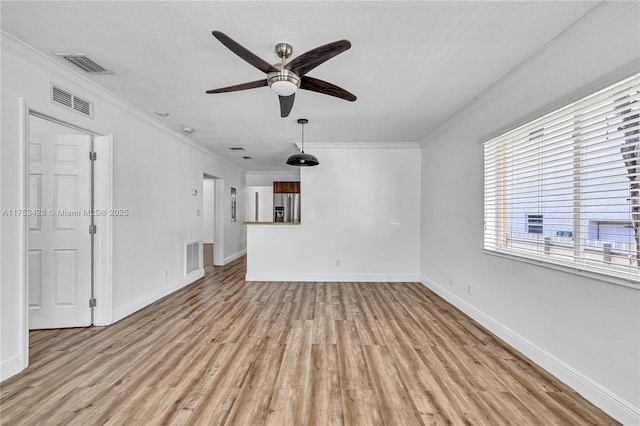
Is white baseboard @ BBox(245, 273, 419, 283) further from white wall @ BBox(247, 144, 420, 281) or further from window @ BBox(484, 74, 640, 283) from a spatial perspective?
window @ BBox(484, 74, 640, 283)

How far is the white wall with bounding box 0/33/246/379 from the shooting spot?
218 centimetres

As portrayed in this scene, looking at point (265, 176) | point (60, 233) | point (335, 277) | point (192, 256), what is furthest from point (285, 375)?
point (265, 176)

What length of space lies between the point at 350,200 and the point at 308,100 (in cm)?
255

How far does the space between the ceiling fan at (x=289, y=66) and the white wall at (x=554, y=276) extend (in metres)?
1.67

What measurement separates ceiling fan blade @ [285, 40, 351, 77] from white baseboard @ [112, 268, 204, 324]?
11.4 feet

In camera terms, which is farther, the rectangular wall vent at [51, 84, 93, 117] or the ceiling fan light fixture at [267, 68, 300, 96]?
the rectangular wall vent at [51, 84, 93, 117]

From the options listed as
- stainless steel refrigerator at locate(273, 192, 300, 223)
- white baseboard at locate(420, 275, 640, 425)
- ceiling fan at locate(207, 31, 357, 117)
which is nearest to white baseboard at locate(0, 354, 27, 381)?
ceiling fan at locate(207, 31, 357, 117)

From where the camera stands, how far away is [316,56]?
5.91ft

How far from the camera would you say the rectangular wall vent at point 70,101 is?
2.56 m

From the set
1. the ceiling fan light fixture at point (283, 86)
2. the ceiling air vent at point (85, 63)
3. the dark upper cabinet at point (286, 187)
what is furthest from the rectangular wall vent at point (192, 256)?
the ceiling fan light fixture at point (283, 86)

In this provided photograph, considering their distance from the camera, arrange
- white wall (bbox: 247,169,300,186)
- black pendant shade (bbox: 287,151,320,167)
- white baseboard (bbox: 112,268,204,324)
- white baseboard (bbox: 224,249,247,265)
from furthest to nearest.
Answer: white wall (bbox: 247,169,300,186)
white baseboard (bbox: 224,249,247,265)
black pendant shade (bbox: 287,151,320,167)
white baseboard (bbox: 112,268,204,324)

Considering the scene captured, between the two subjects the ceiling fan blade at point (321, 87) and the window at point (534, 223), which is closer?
the ceiling fan blade at point (321, 87)

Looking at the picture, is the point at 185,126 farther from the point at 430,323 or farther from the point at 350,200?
the point at 430,323

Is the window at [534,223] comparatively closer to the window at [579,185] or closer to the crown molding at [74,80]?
the window at [579,185]
